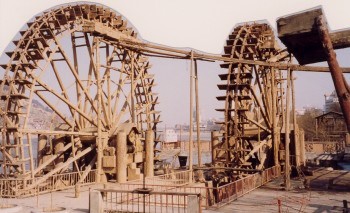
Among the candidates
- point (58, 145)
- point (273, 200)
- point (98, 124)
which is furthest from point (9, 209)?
point (273, 200)

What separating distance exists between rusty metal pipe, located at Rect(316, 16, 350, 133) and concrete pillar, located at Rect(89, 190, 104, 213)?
9690mm

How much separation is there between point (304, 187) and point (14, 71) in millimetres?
15870

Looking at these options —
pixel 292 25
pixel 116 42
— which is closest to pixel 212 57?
pixel 116 42

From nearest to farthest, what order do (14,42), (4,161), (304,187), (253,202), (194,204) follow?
(194,204) < (253,202) < (304,187) < (4,161) < (14,42)

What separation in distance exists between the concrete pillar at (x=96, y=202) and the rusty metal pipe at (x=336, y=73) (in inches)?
382

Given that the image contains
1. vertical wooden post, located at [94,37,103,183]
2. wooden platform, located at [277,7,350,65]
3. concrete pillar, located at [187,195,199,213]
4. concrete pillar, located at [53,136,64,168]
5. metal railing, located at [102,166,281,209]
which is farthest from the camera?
concrete pillar, located at [53,136,64,168]

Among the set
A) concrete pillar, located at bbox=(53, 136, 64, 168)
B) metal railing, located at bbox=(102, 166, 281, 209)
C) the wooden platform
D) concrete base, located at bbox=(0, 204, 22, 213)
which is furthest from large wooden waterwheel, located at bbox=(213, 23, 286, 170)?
the wooden platform

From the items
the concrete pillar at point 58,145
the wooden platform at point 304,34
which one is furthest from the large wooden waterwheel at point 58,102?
the wooden platform at point 304,34

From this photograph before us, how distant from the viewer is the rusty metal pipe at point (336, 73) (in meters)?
3.32

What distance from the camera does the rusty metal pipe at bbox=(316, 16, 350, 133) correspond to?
3.32 meters

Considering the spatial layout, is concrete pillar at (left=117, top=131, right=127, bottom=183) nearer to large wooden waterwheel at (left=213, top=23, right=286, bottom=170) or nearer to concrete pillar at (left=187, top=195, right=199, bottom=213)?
large wooden waterwheel at (left=213, top=23, right=286, bottom=170)

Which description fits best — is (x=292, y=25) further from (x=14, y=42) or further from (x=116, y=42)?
(x=14, y=42)

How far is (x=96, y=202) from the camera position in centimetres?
1173

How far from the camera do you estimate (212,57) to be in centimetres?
1941
